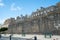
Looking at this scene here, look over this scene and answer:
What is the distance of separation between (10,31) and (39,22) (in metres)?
9.29

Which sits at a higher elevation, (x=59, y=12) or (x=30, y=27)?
(x=59, y=12)

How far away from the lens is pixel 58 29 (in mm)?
17844

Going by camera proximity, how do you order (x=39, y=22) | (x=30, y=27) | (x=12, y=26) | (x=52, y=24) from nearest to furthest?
(x=52, y=24) → (x=39, y=22) → (x=30, y=27) → (x=12, y=26)

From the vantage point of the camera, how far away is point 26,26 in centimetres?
2369

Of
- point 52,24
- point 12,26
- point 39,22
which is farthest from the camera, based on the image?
point 12,26

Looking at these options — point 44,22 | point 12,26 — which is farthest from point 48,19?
point 12,26

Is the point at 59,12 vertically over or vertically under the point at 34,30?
over

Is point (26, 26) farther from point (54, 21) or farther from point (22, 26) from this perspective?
point (54, 21)

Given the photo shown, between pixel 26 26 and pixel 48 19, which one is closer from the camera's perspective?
pixel 48 19

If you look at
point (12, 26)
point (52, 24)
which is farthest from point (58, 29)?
point (12, 26)

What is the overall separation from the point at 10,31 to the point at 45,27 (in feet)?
33.2

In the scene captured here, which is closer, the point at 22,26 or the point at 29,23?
the point at 29,23

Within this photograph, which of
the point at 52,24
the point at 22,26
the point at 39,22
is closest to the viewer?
the point at 52,24

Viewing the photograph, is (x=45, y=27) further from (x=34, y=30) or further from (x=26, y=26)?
(x=26, y=26)
